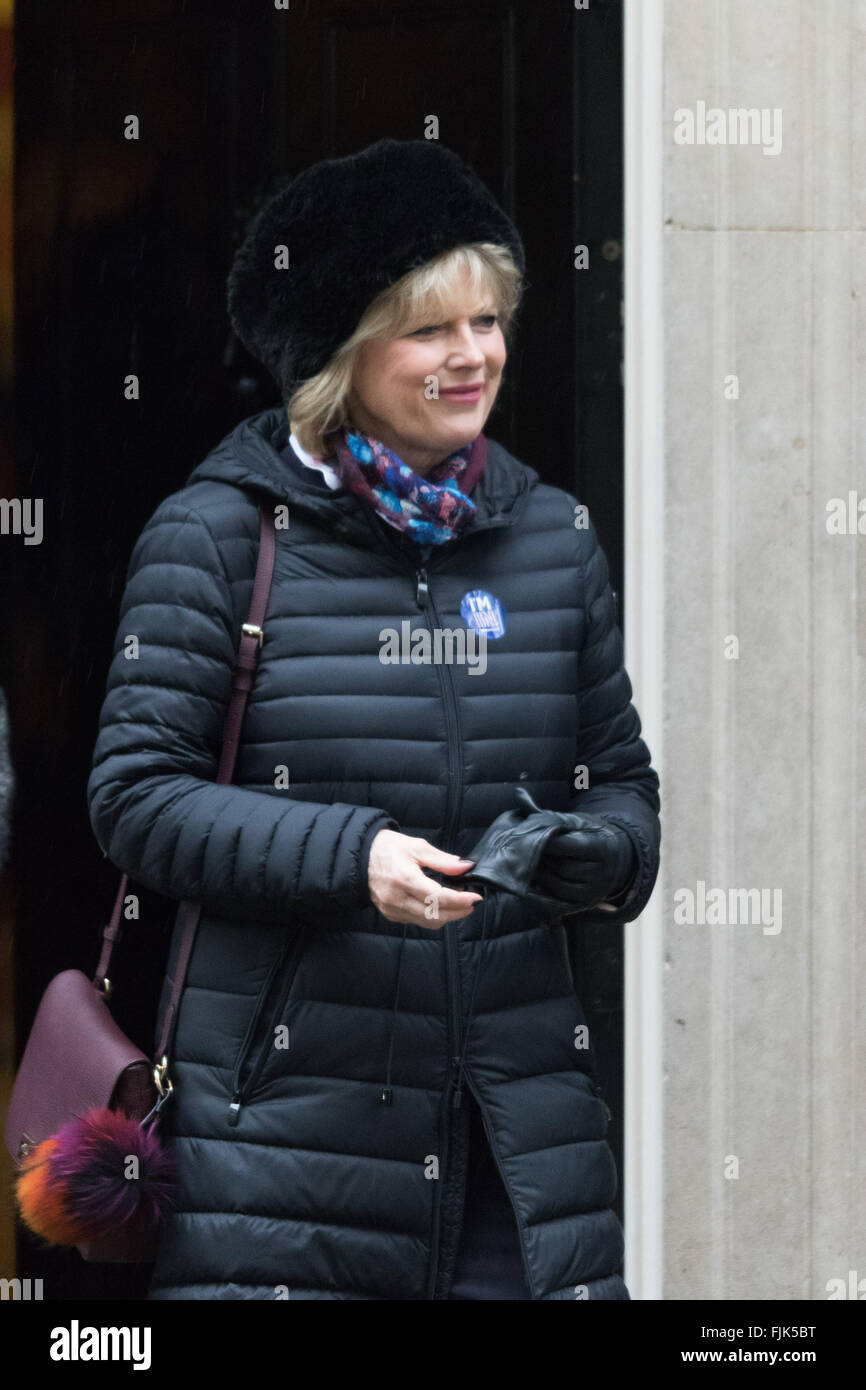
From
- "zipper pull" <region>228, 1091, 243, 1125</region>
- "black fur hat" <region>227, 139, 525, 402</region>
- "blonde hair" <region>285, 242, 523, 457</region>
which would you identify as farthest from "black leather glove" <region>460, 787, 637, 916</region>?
"black fur hat" <region>227, 139, 525, 402</region>

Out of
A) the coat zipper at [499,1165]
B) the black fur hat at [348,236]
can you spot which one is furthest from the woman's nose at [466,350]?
the coat zipper at [499,1165]

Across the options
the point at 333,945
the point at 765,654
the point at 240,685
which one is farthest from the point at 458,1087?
the point at 765,654

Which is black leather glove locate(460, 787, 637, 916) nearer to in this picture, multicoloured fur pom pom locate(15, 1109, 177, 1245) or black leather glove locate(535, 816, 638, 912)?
black leather glove locate(535, 816, 638, 912)

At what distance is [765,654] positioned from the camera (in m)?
3.86

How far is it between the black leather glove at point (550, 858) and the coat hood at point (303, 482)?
1.57ft

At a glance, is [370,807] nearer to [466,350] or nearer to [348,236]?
[466,350]

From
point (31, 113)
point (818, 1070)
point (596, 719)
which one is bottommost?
point (818, 1070)

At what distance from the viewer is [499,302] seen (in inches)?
114

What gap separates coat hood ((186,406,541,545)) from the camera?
276 centimetres

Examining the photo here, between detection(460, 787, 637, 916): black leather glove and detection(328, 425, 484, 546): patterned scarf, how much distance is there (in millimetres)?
428

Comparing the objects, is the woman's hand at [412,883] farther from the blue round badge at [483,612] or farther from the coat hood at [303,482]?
the coat hood at [303,482]
